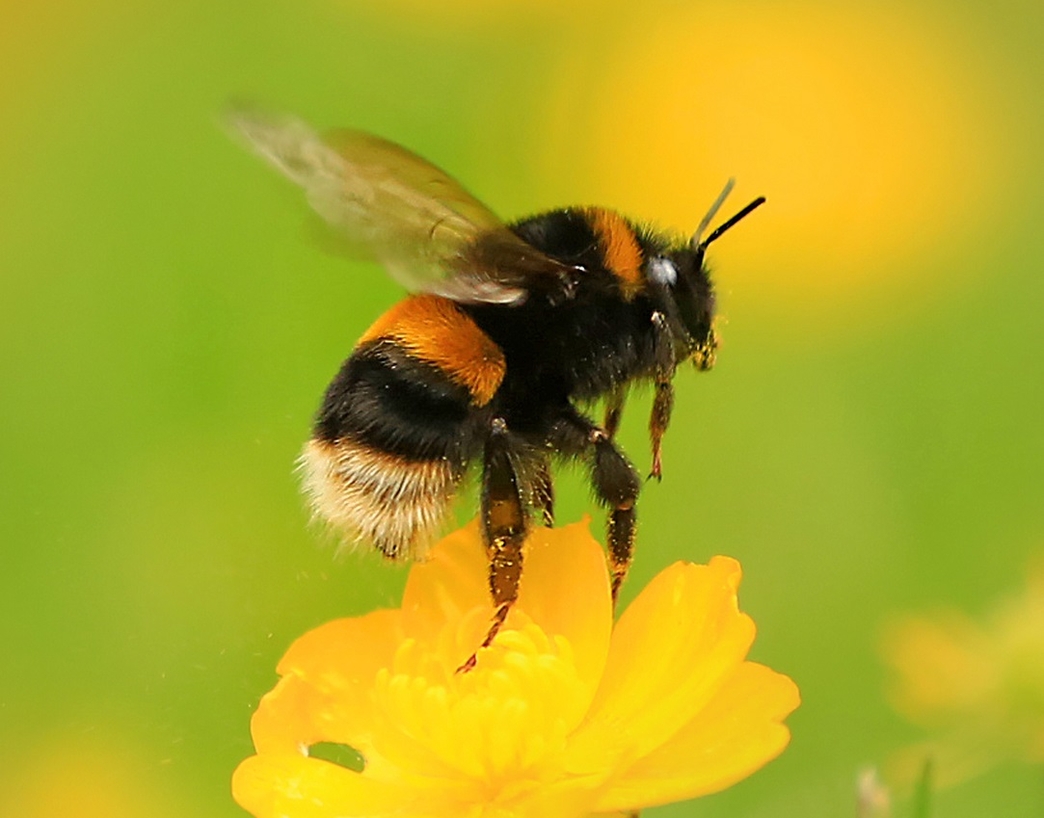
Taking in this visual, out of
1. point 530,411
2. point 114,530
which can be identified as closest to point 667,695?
point 530,411

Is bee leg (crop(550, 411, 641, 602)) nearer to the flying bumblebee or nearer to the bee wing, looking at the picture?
the flying bumblebee

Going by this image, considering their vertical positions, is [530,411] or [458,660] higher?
[530,411]

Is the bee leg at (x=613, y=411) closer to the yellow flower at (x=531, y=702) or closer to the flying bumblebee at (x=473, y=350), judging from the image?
the flying bumblebee at (x=473, y=350)

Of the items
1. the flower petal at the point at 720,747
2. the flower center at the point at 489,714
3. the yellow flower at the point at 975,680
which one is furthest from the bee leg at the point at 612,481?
the yellow flower at the point at 975,680

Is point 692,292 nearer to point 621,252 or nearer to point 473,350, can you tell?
point 621,252

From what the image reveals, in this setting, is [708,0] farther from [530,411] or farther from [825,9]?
[530,411]
